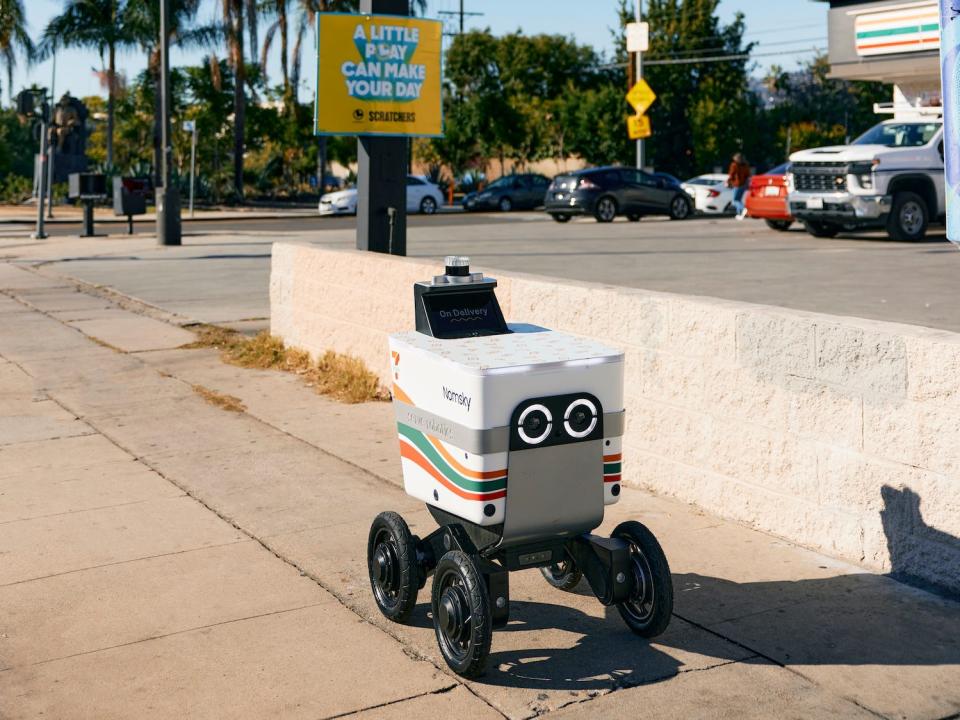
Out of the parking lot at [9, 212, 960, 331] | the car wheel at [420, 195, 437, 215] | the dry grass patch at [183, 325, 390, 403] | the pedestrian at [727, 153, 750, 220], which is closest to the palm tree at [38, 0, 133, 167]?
the car wheel at [420, 195, 437, 215]

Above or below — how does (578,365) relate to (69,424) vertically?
above

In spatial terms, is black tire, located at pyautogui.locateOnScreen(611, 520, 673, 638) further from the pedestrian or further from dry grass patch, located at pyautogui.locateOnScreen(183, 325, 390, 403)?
the pedestrian

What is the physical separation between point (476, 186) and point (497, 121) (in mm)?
3425

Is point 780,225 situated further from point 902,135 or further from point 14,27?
point 14,27

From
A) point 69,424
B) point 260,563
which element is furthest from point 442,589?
point 69,424

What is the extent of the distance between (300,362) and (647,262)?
9340 mm

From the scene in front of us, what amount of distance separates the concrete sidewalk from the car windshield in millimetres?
15956

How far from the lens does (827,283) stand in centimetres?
1502

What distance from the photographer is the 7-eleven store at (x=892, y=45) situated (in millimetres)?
26953

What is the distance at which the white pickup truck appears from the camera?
66.4 feet

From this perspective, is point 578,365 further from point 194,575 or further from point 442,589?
point 194,575

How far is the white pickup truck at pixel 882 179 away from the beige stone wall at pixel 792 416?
1440cm

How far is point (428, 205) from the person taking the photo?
41.3m

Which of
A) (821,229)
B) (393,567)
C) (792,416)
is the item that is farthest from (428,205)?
(393,567)
